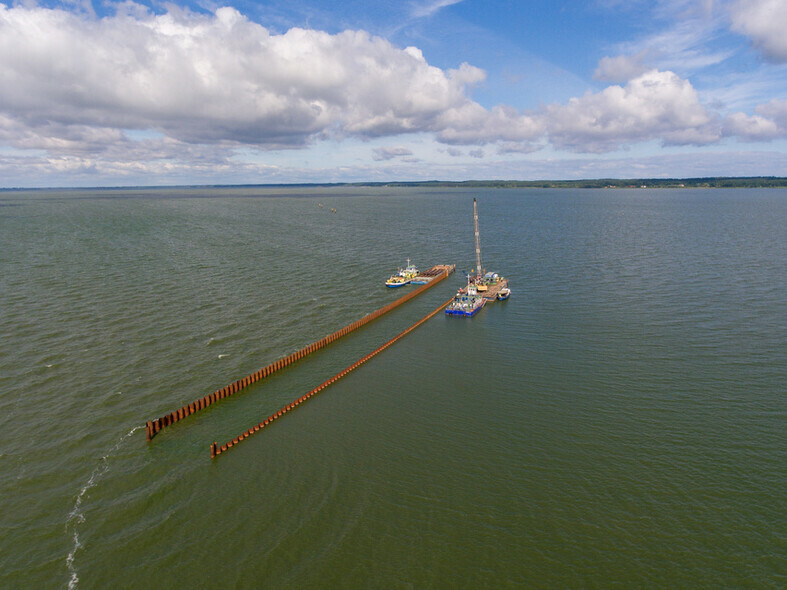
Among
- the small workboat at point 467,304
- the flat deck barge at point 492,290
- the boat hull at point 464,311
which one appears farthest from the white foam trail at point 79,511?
the flat deck barge at point 492,290

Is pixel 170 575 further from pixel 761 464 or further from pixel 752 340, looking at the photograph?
pixel 752 340

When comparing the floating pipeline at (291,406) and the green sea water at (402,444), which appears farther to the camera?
the floating pipeline at (291,406)

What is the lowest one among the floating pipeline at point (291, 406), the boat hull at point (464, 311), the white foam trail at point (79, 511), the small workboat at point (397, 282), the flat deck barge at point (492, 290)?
the white foam trail at point (79, 511)

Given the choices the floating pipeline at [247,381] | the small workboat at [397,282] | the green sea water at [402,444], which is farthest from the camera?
the small workboat at [397,282]

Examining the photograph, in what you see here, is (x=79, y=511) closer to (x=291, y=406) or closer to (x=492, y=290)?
(x=291, y=406)

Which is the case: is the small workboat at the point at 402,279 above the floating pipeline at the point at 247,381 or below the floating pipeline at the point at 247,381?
above

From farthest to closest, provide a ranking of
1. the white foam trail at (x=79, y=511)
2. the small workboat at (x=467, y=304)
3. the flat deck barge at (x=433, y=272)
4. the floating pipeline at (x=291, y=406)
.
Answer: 1. the flat deck barge at (x=433, y=272)
2. the small workboat at (x=467, y=304)
3. the floating pipeline at (x=291, y=406)
4. the white foam trail at (x=79, y=511)

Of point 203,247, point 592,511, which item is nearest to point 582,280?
point 592,511

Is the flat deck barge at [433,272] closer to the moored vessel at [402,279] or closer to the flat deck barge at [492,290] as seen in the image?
the moored vessel at [402,279]
